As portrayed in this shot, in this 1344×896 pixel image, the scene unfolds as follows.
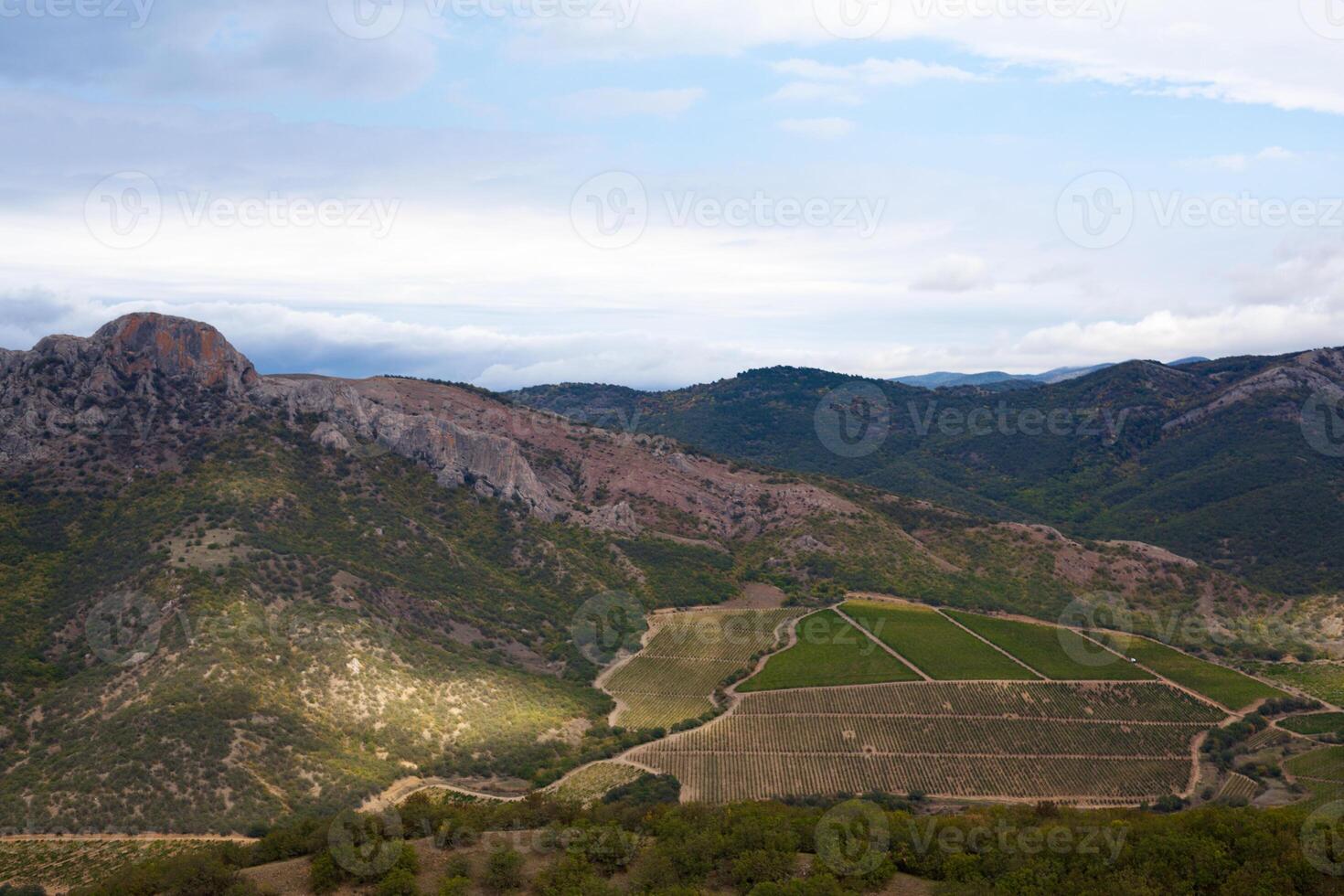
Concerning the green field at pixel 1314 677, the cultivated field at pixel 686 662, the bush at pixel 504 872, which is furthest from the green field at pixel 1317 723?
the bush at pixel 504 872

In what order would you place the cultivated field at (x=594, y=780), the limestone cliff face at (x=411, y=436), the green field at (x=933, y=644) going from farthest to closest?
the limestone cliff face at (x=411, y=436) < the green field at (x=933, y=644) < the cultivated field at (x=594, y=780)

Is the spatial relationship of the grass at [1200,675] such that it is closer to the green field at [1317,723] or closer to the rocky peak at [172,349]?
the green field at [1317,723]

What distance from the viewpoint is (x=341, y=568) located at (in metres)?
89.0

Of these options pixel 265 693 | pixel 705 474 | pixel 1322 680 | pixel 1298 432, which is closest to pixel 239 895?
pixel 265 693

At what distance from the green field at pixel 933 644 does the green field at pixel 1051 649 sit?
7.77ft

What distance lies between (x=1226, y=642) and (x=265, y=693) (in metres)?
106

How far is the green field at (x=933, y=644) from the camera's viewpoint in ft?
300

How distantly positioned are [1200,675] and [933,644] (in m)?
27.4

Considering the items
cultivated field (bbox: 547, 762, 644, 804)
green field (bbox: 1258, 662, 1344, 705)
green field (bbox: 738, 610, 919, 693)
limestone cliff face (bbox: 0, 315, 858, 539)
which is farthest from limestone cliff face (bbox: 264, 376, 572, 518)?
green field (bbox: 1258, 662, 1344, 705)

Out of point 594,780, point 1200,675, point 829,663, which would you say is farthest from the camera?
point 829,663

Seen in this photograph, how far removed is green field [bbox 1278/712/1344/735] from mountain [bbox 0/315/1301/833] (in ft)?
86.2

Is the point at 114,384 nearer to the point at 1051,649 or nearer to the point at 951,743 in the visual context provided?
Answer: the point at 951,743

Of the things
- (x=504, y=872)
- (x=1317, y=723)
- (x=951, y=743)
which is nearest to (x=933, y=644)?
(x=951, y=743)

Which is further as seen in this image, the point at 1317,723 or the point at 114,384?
the point at 114,384
